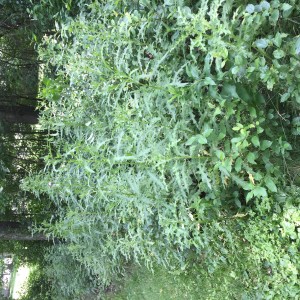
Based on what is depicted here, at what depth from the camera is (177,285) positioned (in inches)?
191

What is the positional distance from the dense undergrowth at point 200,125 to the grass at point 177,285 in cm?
17

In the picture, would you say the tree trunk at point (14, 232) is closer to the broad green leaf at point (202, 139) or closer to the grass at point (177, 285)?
the grass at point (177, 285)

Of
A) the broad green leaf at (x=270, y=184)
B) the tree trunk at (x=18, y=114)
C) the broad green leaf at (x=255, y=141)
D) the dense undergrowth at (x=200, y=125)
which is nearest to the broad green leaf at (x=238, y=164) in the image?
the dense undergrowth at (x=200, y=125)

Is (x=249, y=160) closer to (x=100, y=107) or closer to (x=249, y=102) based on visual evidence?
(x=249, y=102)

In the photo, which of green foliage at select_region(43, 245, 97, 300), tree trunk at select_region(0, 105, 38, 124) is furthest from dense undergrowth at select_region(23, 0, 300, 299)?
tree trunk at select_region(0, 105, 38, 124)

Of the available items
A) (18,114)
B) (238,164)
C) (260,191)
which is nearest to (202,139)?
(238,164)

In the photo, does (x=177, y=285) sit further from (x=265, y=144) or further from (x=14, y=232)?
(x=14, y=232)

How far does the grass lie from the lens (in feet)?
12.4

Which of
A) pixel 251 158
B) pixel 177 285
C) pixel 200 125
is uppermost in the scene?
pixel 200 125

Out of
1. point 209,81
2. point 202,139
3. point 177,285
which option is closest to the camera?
point 209,81

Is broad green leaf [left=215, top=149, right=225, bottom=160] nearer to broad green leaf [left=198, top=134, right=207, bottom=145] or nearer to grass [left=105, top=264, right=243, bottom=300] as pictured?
broad green leaf [left=198, top=134, right=207, bottom=145]

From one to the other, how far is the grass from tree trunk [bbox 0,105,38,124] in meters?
3.13

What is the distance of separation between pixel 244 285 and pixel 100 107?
6.88 feet

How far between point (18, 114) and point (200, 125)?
195 inches
